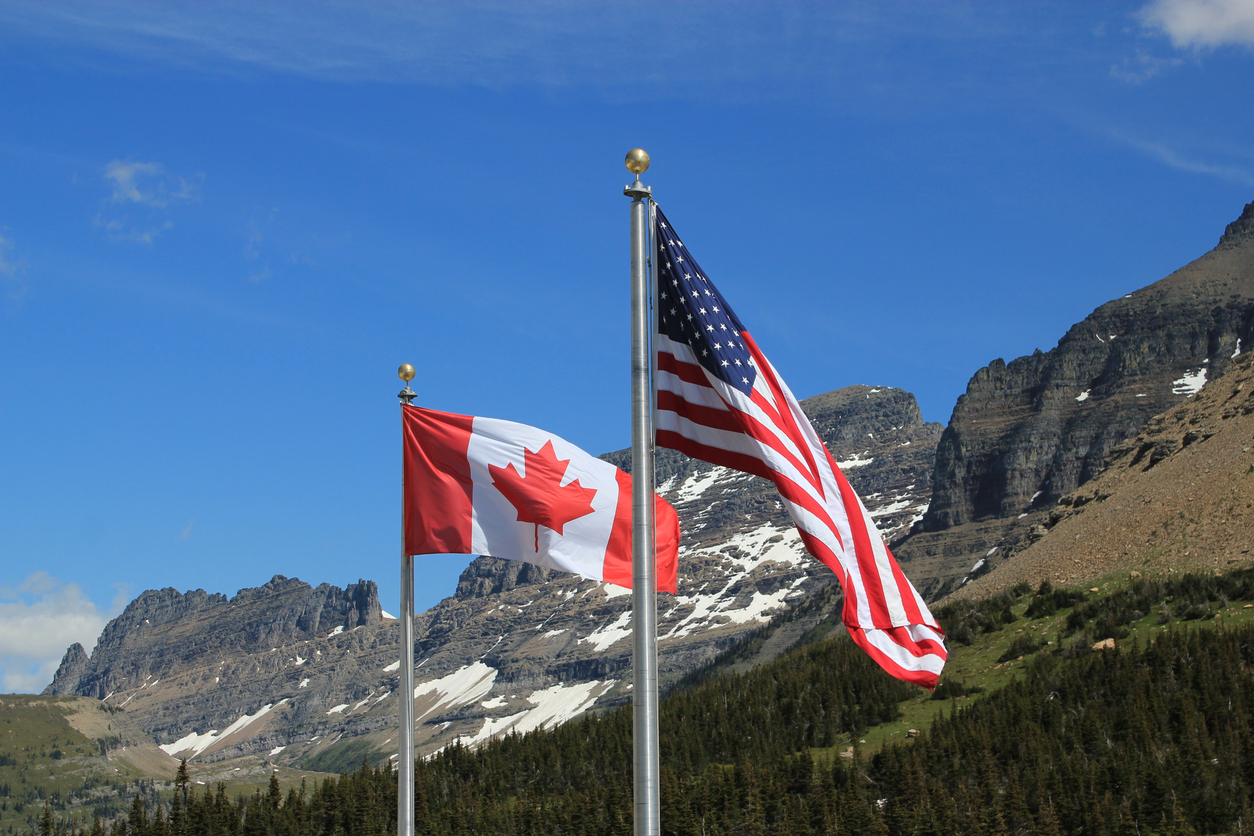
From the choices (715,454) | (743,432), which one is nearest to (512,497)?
(715,454)

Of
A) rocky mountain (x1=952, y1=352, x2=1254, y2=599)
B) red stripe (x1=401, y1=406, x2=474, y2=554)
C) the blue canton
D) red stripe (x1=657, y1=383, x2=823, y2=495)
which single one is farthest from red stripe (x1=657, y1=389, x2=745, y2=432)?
rocky mountain (x1=952, y1=352, x2=1254, y2=599)

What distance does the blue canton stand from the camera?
22.4 metres

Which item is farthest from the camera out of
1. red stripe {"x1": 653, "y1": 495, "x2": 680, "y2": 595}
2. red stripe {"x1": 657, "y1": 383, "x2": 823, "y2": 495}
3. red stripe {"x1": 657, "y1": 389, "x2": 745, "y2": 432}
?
red stripe {"x1": 653, "y1": 495, "x2": 680, "y2": 595}

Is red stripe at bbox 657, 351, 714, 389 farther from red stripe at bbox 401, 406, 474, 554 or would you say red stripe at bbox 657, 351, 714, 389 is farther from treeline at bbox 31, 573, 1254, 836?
treeline at bbox 31, 573, 1254, 836

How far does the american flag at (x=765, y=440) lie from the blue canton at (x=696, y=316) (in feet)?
0.06

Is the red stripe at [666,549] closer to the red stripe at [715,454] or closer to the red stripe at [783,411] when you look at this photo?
the red stripe at [715,454]

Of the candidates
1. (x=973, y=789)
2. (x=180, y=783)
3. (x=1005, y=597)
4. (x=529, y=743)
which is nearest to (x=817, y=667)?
(x=1005, y=597)

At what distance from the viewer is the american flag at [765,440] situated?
72.4 feet

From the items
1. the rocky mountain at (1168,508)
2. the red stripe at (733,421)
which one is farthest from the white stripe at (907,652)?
the rocky mountain at (1168,508)

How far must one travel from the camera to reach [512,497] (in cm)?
2823

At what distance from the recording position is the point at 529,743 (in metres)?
186

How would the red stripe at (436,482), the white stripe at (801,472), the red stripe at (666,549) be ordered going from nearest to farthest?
the white stripe at (801,472) → the red stripe at (666,549) → the red stripe at (436,482)

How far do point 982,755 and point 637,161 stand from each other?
9123cm

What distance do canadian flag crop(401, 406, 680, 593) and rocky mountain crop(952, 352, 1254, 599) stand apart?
104 m
